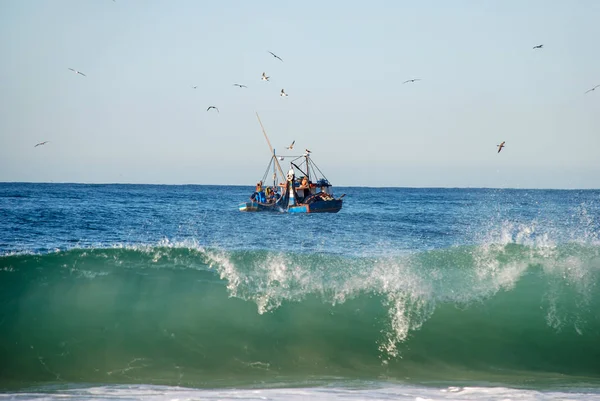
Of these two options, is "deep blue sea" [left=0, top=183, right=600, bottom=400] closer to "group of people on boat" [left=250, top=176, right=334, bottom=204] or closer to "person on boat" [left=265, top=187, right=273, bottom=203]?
"group of people on boat" [left=250, top=176, right=334, bottom=204]

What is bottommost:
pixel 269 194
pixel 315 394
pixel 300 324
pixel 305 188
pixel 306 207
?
pixel 315 394

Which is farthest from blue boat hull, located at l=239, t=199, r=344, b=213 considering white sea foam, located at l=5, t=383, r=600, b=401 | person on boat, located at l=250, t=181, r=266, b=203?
white sea foam, located at l=5, t=383, r=600, b=401

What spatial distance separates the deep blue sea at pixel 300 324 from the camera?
7.59 metres

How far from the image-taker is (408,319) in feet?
32.9

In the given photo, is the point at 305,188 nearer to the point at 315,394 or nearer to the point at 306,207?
the point at 306,207

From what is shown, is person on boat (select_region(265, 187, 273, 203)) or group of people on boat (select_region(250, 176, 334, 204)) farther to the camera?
person on boat (select_region(265, 187, 273, 203))

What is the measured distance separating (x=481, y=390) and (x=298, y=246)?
17.9 m

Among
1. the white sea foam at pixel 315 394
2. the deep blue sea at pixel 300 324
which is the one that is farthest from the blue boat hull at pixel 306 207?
the white sea foam at pixel 315 394

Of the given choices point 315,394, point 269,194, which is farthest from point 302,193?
point 315,394

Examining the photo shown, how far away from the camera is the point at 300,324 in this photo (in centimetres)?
977

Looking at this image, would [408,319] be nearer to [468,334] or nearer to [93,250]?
[468,334]

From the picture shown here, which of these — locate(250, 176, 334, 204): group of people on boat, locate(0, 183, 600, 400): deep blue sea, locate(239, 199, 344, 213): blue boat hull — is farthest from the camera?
locate(250, 176, 334, 204): group of people on boat

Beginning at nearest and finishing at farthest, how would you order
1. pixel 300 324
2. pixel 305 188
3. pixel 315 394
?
pixel 315 394 < pixel 300 324 < pixel 305 188

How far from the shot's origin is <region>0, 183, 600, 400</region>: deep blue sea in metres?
7.59
